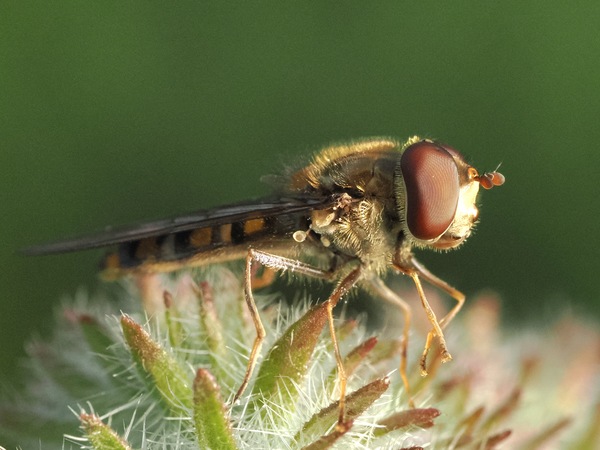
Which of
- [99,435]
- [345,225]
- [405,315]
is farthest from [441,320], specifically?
[99,435]

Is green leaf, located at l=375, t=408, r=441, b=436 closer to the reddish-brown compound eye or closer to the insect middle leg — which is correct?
the insect middle leg

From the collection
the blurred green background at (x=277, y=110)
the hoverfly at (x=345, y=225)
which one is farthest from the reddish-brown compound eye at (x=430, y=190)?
the blurred green background at (x=277, y=110)

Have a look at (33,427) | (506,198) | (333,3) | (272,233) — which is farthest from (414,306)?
(333,3)

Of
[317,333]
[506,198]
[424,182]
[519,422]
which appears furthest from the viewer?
[506,198]

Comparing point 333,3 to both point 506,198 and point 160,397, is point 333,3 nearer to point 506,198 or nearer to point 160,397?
point 506,198

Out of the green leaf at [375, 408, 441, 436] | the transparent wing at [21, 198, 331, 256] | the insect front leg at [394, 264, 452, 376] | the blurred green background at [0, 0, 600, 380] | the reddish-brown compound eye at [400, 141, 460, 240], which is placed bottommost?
the green leaf at [375, 408, 441, 436]

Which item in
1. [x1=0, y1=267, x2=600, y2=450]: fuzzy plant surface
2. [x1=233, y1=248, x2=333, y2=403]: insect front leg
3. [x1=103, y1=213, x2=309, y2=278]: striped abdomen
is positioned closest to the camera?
[x1=0, y1=267, x2=600, y2=450]: fuzzy plant surface

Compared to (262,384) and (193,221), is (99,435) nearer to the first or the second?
(262,384)

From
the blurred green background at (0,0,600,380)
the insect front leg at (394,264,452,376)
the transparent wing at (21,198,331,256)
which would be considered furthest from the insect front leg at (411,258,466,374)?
the blurred green background at (0,0,600,380)

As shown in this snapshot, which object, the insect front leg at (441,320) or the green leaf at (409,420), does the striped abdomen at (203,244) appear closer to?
the insect front leg at (441,320)
